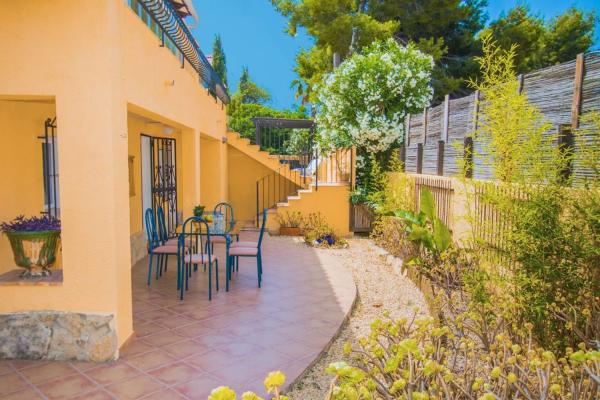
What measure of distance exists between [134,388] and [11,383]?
3.19 feet

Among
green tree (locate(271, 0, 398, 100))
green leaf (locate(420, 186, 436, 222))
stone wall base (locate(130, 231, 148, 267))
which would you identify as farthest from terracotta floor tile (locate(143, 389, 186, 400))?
green tree (locate(271, 0, 398, 100))

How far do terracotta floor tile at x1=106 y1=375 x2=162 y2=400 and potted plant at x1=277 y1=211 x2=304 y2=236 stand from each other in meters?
7.30

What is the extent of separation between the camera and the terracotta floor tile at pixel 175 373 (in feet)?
11.5

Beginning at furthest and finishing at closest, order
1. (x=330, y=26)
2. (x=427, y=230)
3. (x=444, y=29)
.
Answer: (x=444, y=29) < (x=330, y=26) < (x=427, y=230)

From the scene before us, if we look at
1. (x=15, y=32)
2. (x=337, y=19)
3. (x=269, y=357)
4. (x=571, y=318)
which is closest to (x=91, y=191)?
(x=15, y=32)

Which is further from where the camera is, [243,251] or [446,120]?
[446,120]

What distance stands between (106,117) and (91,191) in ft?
2.13

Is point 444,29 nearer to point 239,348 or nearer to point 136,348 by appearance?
point 239,348

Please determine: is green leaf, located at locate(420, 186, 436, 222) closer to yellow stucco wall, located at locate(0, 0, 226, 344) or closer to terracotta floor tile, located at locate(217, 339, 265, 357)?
terracotta floor tile, located at locate(217, 339, 265, 357)

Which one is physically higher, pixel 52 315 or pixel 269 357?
pixel 52 315

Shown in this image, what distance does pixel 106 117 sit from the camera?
12.0ft

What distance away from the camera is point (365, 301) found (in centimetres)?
594

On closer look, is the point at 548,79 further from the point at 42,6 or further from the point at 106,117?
the point at 42,6

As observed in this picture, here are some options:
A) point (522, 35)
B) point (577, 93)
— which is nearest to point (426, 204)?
point (577, 93)
